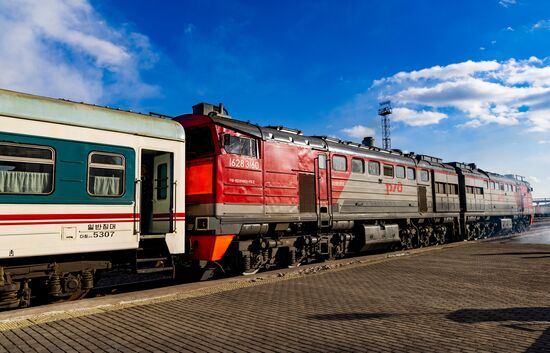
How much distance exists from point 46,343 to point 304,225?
28.8ft

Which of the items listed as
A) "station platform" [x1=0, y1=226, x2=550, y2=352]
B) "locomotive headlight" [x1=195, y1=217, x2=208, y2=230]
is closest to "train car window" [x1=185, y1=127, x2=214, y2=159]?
"locomotive headlight" [x1=195, y1=217, x2=208, y2=230]

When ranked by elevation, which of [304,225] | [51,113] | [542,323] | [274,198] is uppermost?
[51,113]

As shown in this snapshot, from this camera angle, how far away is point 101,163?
25.9ft

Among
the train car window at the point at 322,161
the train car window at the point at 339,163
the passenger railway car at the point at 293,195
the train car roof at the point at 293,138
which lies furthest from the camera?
the train car window at the point at 339,163

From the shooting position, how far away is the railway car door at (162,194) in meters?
9.25

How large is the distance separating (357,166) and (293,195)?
3.97 meters

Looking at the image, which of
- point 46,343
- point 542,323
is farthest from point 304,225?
point 46,343

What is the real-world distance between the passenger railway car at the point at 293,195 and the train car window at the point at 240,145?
3 centimetres

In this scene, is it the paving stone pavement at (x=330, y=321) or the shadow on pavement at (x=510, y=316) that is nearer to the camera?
the paving stone pavement at (x=330, y=321)

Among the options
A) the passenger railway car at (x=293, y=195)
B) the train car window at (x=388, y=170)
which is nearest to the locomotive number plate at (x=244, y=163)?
the passenger railway car at (x=293, y=195)

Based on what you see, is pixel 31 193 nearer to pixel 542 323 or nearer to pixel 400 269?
pixel 542 323

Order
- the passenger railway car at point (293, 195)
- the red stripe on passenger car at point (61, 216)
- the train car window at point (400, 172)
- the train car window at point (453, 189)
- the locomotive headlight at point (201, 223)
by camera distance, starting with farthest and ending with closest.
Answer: the train car window at point (453, 189), the train car window at point (400, 172), the passenger railway car at point (293, 195), the locomotive headlight at point (201, 223), the red stripe on passenger car at point (61, 216)

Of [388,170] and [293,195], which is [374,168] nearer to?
[388,170]

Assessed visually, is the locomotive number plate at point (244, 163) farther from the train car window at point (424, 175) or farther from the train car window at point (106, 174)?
the train car window at point (424, 175)
